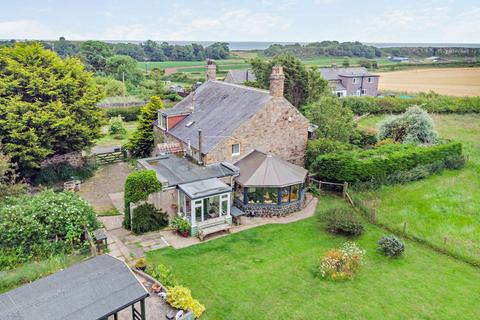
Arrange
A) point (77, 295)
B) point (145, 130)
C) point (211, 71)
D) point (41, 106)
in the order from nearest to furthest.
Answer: point (77, 295)
point (41, 106)
point (145, 130)
point (211, 71)

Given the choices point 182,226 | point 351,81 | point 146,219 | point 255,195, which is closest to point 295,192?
point 255,195

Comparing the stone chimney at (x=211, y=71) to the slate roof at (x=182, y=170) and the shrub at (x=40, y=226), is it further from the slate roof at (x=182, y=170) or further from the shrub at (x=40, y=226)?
the shrub at (x=40, y=226)

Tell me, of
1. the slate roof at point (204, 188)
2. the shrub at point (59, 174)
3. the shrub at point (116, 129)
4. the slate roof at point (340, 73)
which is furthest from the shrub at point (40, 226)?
the slate roof at point (340, 73)

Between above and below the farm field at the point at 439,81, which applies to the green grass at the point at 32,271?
below

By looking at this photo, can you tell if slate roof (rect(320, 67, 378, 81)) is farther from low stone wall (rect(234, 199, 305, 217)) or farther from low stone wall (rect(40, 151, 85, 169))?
low stone wall (rect(40, 151, 85, 169))

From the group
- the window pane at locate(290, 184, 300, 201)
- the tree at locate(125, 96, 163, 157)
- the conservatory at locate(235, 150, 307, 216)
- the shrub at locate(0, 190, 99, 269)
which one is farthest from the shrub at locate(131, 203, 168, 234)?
the tree at locate(125, 96, 163, 157)

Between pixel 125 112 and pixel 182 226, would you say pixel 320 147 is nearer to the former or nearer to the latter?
pixel 182 226
